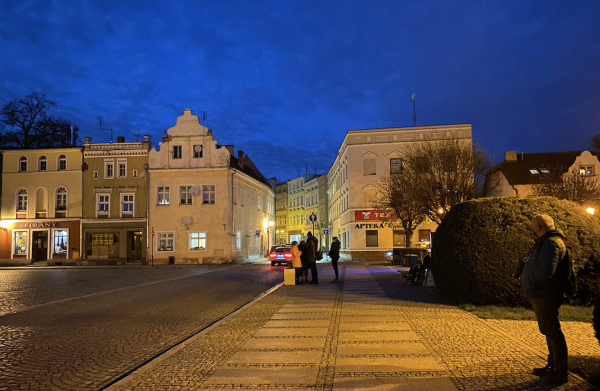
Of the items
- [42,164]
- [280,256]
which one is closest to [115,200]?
[42,164]

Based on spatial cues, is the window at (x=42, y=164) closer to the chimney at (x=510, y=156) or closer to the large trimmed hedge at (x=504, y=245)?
the large trimmed hedge at (x=504, y=245)

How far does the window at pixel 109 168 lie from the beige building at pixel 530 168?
110ft

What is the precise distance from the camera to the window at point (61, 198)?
44.7 m

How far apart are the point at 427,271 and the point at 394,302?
12.8ft

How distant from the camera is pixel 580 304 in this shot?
34.4 ft

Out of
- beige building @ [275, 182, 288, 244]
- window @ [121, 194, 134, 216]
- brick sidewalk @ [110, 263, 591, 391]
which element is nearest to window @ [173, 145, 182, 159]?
window @ [121, 194, 134, 216]

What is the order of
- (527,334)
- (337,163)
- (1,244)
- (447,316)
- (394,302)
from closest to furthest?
(527,334) < (447,316) < (394,302) < (1,244) < (337,163)

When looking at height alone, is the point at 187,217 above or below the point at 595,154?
below

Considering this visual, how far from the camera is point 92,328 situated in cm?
998

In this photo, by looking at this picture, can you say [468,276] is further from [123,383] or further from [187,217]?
[187,217]

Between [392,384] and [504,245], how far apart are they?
20.5 ft

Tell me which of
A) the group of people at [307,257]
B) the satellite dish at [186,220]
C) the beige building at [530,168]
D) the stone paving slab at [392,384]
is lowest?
the stone paving slab at [392,384]

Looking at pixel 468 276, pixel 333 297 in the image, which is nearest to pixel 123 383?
pixel 468 276

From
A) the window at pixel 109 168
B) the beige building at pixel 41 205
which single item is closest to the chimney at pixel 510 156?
the window at pixel 109 168
